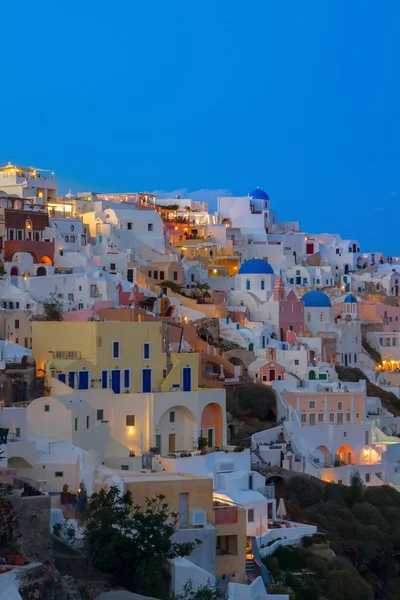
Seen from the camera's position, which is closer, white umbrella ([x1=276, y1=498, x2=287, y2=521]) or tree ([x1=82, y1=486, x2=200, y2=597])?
tree ([x1=82, y1=486, x2=200, y2=597])

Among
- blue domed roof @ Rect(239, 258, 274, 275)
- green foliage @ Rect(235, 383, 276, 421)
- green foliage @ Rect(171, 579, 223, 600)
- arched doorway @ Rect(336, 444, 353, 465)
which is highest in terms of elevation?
blue domed roof @ Rect(239, 258, 274, 275)

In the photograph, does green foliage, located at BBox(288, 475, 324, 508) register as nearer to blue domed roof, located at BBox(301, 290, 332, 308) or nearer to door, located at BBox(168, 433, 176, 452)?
door, located at BBox(168, 433, 176, 452)

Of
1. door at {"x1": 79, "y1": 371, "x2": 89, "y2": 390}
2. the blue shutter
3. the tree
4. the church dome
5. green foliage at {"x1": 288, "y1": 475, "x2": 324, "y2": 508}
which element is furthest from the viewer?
the church dome

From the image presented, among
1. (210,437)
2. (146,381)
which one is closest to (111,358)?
(146,381)

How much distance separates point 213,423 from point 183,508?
1155 centimetres

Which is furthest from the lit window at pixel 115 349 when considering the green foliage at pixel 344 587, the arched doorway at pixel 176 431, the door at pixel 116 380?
the green foliage at pixel 344 587

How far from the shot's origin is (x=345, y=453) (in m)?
47.5

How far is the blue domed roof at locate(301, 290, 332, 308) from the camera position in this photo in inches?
2361

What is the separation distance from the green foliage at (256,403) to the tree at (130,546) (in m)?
19.1

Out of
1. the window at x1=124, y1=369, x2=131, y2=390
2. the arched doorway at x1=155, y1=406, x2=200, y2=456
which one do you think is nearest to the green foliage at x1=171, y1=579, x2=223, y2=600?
the arched doorway at x1=155, y1=406, x2=200, y2=456

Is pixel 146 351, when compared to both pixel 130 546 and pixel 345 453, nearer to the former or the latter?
pixel 345 453

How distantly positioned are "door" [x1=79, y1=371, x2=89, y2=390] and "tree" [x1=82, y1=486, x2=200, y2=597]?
516 inches

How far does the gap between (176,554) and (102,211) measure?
131ft

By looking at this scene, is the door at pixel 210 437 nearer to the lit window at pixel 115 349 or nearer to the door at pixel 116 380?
the door at pixel 116 380
